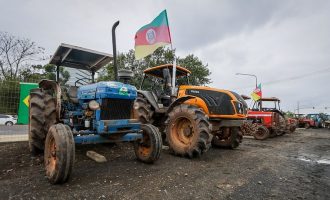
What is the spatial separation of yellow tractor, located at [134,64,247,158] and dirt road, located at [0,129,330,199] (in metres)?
0.58

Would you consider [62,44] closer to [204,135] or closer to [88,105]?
[88,105]

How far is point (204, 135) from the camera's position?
6117 millimetres

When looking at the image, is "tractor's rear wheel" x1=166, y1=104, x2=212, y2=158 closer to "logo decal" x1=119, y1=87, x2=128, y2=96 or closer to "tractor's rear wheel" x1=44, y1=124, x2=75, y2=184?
"logo decal" x1=119, y1=87, x2=128, y2=96

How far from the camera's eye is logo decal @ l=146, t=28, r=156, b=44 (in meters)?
7.83

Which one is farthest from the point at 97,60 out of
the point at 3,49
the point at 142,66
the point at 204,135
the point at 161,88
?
the point at 3,49

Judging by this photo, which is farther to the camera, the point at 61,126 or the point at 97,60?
the point at 97,60

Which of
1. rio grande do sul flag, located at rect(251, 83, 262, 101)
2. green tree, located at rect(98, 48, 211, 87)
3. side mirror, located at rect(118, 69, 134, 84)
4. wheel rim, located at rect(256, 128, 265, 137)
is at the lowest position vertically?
wheel rim, located at rect(256, 128, 265, 137)

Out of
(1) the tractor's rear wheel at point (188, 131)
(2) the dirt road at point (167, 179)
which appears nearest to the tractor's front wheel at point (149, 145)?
(2) the dirt road at point (167, 179)

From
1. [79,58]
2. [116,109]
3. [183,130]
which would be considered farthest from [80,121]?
[183,130]


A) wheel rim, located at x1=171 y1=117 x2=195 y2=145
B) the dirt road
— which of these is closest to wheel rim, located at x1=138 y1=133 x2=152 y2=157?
the dirt road

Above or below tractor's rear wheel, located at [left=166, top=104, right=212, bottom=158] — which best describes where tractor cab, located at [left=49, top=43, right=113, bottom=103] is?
above

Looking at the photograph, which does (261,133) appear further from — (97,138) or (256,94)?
(97,138)

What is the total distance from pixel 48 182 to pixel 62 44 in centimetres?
307

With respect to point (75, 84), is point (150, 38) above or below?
above
